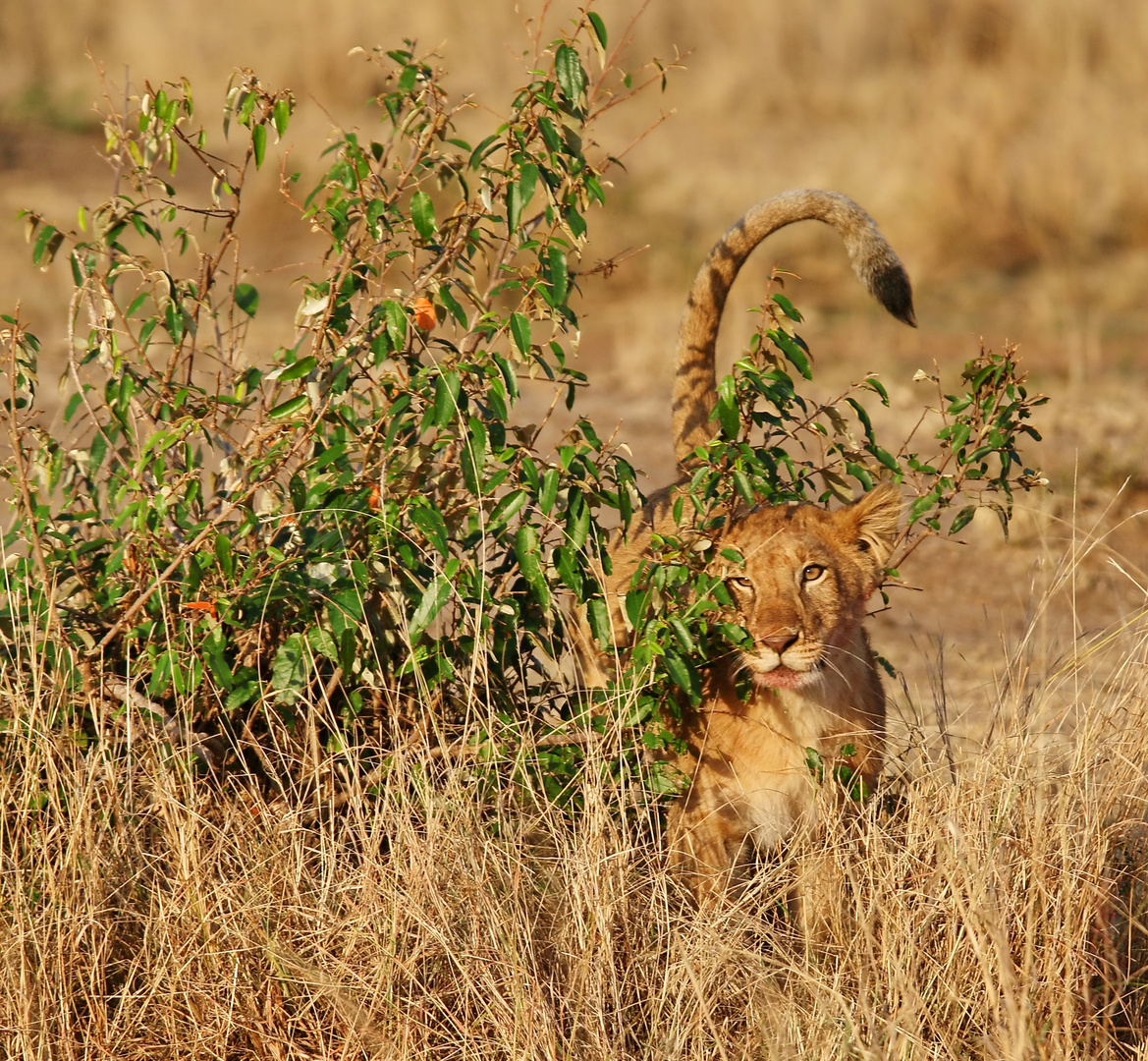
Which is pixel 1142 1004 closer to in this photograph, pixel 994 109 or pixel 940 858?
pixel 940 858

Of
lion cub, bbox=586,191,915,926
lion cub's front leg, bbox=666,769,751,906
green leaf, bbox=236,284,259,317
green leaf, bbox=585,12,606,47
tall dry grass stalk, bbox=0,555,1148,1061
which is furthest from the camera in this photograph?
green leaf, bbox=236,284,259,317

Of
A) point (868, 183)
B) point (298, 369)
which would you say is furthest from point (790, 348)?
point (868, 183)

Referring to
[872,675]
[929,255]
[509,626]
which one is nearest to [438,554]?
[509,626]

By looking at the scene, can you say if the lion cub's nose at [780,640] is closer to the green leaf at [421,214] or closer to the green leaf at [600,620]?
the green leaf at [600,620]

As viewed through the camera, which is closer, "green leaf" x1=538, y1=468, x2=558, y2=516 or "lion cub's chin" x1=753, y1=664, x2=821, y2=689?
"green leaf" x1=538, y1=468, x2=558, y2=516

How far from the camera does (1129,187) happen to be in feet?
40.7

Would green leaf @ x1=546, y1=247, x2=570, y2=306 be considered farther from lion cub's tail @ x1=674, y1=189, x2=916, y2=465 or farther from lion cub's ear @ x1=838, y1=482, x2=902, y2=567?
lion cub's ear @ x1=838, y1=482, x2=902, y2=567

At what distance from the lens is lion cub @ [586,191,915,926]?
3043mm

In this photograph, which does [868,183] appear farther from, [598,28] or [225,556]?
[225,556]

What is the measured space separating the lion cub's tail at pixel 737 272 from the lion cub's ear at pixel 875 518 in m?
0.37

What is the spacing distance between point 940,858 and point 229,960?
1.32m

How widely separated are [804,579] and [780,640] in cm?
22

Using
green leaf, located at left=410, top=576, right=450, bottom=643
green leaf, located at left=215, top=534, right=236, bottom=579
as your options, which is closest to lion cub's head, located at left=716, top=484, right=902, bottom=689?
green leaf, located at left=410, top=576, right=450, bottom=643

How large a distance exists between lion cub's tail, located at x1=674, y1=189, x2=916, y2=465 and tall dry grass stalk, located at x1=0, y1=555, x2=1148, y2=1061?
3.31 ft
